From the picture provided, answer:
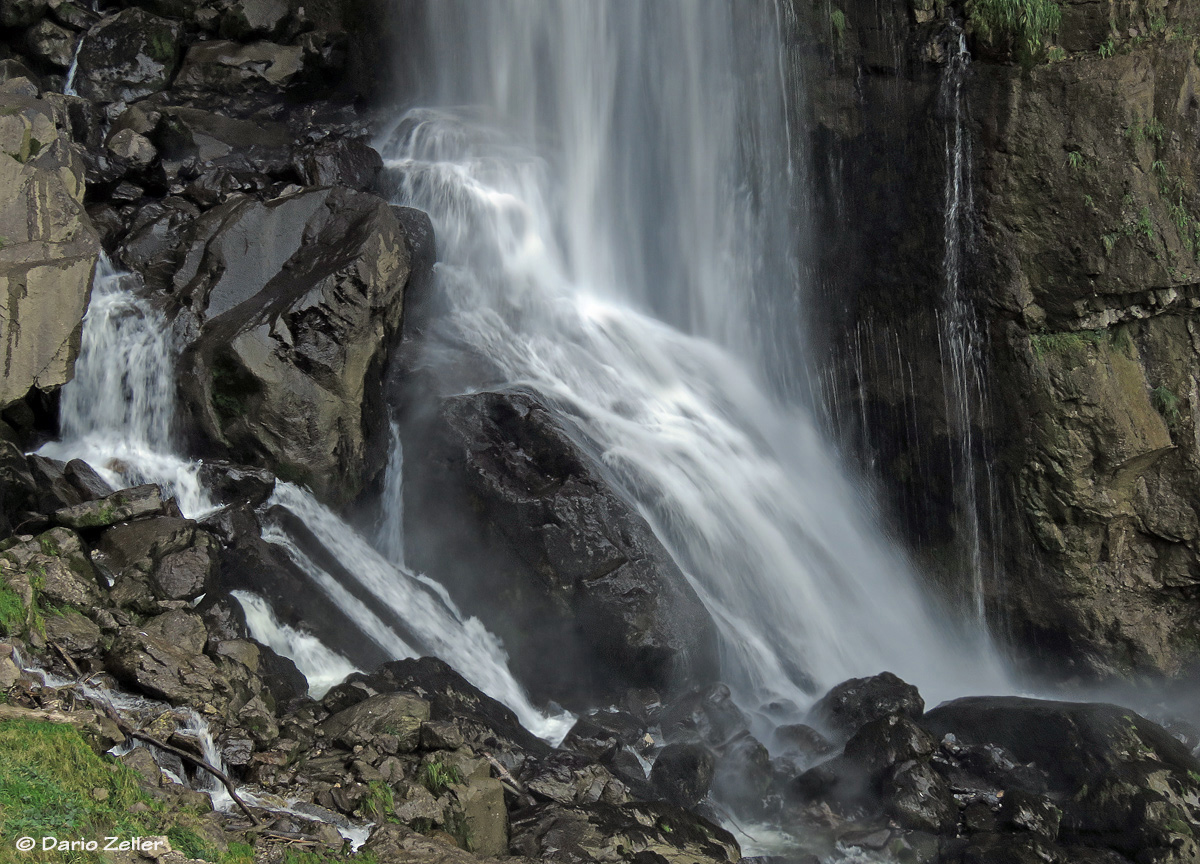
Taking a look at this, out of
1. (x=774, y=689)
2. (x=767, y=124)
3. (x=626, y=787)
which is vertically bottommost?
(x=774, y=689)

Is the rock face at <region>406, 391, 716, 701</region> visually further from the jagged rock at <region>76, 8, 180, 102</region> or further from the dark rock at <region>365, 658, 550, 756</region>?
the jagged rock at <region>76, 8, 180, 102</region>

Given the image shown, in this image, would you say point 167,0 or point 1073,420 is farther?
point 167,0

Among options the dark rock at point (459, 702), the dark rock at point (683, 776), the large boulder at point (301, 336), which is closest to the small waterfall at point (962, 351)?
the dark rock at point (683, 776)

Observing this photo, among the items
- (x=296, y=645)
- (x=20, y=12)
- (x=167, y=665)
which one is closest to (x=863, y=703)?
(x=296, y=645)

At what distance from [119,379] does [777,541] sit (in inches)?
292

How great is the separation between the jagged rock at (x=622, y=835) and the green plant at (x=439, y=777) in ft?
1.96

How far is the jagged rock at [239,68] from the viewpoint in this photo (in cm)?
1559

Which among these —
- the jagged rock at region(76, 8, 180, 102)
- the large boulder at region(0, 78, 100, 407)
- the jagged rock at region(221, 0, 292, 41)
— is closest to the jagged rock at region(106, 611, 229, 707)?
the large boulder at region(0, 78, 100, 407)

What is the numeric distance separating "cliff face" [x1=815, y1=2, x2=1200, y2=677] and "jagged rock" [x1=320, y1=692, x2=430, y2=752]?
726cm

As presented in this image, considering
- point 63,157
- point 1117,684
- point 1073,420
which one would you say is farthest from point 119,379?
point 1117,684

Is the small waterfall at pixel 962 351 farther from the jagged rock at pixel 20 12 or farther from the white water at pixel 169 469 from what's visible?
the jagged rock at pixel 20 12

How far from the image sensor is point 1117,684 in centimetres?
1090

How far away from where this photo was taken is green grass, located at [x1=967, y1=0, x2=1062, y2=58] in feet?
33.4

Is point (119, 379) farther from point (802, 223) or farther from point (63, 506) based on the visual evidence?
point (802, 223)
